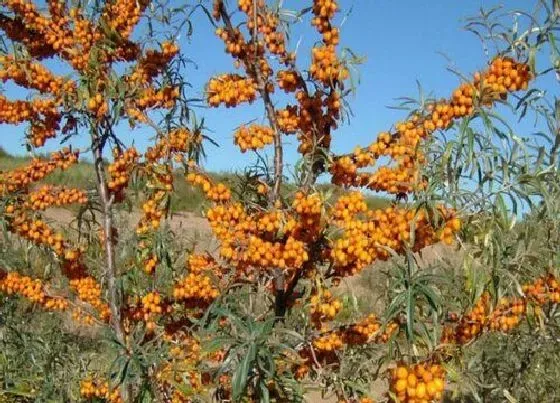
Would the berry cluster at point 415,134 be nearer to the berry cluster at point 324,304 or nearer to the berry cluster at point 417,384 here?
the berry cluster at point 324,304

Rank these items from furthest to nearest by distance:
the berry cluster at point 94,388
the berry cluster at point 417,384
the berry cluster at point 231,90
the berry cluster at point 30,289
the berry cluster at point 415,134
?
the berry cluster at point 94,388
the berry cluster at point 30,289
the berry cluster at point 231,90
the berry cluster at point 415,134
the berry cluster at point 417,384

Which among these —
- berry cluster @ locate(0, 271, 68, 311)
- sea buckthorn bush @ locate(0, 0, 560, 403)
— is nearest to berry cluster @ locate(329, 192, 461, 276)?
sea buckthorn bush @ locate(0, 0, 560, 403)

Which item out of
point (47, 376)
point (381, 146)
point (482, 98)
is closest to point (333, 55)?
point (381, 146)

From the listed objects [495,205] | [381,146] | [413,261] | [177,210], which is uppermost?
[177,210]

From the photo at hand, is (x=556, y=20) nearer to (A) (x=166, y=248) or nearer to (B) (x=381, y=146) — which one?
(B) (x=381, y=146)

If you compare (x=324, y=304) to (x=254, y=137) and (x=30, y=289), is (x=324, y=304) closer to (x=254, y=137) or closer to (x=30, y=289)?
(x=254, y=137)

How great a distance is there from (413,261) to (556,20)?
2.72 ft

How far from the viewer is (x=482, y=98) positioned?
6.73ft

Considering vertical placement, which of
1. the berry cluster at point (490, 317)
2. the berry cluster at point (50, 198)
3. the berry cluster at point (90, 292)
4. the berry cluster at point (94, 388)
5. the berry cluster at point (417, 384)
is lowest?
the berry cluster at point (94, 388)

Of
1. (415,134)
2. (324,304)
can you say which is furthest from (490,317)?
(415,134)

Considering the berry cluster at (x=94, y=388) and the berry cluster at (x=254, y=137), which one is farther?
the berry cluster at (x=94, y=388)

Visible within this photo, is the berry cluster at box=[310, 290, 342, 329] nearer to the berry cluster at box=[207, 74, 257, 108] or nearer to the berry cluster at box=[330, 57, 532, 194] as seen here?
the berry cluster at box=[330, 57, 532, 194]

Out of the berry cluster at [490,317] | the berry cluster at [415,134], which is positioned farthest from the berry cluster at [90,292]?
the berry cluster at [490,317]

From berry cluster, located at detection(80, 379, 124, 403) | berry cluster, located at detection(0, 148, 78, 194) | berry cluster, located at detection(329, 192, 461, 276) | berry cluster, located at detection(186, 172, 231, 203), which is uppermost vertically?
berry cluster, located at detection(0, 148, 78, 194)
